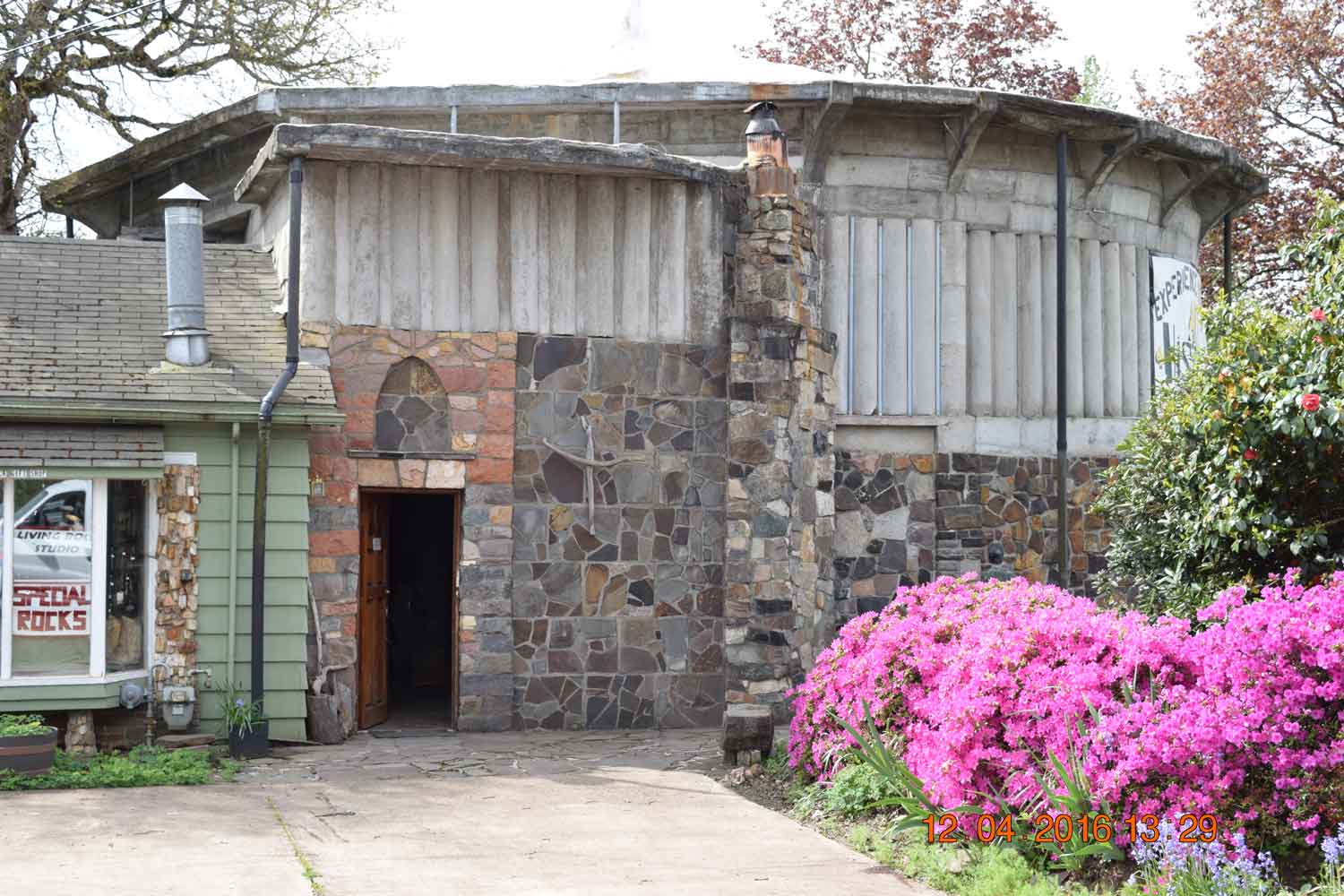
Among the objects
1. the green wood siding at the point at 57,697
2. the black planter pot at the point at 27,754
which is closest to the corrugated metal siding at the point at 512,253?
the green wood siding at the point at 57,697

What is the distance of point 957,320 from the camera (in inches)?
622

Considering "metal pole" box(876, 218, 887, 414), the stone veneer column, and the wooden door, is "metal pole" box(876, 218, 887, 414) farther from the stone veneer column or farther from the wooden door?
the wooden door

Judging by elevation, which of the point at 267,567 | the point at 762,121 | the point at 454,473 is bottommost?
the point at 267,567

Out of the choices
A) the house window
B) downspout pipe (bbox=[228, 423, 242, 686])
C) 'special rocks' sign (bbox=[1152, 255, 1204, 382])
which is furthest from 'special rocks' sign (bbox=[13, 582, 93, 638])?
'special rocks' sign (bbox=[1152, 255, 1204, 382])

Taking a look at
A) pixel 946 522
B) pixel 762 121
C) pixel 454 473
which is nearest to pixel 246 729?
pixel 454 473

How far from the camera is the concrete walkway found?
24.8 ft

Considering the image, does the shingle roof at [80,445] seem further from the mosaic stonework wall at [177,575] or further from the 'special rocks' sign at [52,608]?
the 'special rocks' sign at [52,608]

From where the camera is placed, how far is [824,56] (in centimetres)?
2973

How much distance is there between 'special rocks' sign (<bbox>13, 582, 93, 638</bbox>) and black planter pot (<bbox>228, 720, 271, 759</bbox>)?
1406 mm

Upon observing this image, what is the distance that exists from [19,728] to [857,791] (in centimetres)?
577

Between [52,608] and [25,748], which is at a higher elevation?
[52,608]

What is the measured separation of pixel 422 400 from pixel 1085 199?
8093 millimetres

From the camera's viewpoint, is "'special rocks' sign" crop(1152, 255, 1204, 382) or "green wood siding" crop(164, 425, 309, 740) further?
"'special rocks' sign" crop(1152, 255, 1204, 382)
